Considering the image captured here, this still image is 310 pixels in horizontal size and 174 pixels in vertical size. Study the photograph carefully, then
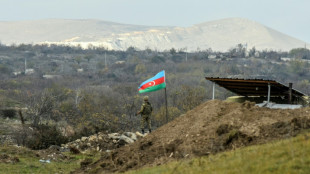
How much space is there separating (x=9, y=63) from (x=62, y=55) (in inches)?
821

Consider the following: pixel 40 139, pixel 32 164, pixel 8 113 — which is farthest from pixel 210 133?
pixel 8 113

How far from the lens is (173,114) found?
205 feet

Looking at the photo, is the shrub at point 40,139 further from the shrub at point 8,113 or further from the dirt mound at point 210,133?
the shrub at point 8,113

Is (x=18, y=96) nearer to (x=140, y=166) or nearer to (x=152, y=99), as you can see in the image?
(x=152, y=99)

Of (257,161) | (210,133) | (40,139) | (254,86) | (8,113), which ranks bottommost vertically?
(8,113)

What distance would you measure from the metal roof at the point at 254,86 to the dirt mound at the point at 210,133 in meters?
4.33

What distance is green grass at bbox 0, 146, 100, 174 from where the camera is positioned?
65.3 ft

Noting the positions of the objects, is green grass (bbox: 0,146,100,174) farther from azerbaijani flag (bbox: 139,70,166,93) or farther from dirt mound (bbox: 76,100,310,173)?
azerbaijani flag (bbox: 139,70,166,93)

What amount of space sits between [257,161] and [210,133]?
4771 millimetres

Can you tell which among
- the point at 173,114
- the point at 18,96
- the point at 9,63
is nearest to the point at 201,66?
the point at 9,63

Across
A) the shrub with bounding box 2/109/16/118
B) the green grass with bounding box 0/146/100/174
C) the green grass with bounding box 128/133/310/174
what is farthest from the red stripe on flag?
the shrub with bounding box 2/109/16/118

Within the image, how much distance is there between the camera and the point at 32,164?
21.0 meters

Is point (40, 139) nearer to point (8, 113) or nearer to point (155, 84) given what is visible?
point (155, 84)

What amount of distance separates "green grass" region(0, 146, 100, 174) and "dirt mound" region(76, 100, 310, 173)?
1546mm
